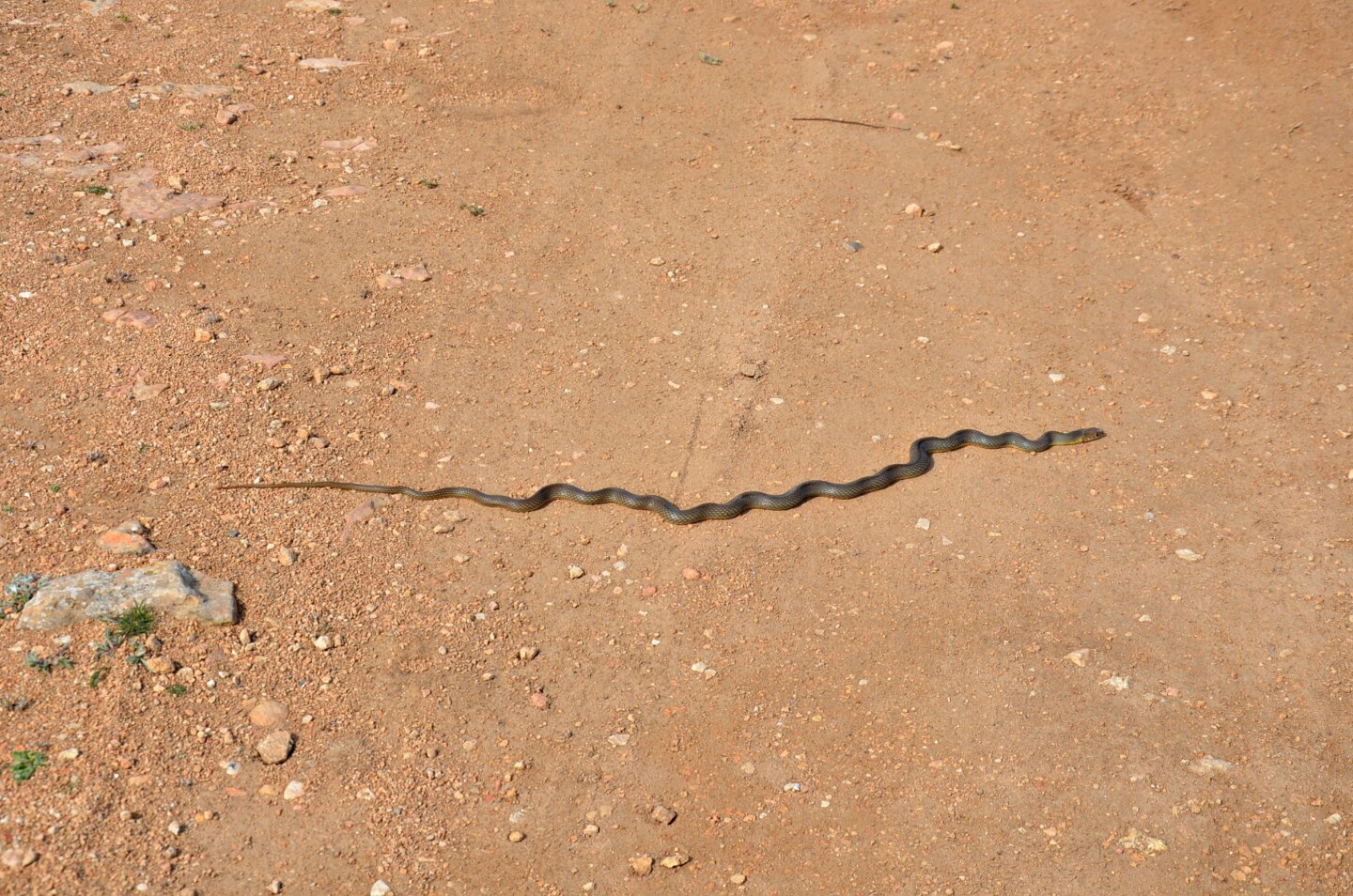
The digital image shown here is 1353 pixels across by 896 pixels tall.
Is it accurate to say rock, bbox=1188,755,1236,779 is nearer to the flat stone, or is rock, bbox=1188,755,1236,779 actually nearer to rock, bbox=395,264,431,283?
the flat stone

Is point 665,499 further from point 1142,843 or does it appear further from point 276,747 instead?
point 1142,843

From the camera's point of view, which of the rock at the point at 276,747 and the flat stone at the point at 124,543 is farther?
the flat stone at the point at 124,543

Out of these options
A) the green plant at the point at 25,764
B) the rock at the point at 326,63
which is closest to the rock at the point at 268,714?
the green plant at the point at 25,764

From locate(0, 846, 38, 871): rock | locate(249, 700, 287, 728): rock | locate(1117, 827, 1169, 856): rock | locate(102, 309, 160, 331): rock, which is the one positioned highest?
locate(0, 846, 38, 871): rock

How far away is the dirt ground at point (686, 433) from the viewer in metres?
5.30

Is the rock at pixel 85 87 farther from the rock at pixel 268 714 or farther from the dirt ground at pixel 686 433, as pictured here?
the rock at pixel 268 714

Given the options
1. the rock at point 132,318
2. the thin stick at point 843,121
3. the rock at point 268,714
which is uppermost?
the rock at point 268,714

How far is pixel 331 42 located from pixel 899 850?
33.3 ft

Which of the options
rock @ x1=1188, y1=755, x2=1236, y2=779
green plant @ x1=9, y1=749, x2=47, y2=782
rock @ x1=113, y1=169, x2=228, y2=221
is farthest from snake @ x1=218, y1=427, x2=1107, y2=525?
rock @ x1=113, y1=169, x2=228, y2=221

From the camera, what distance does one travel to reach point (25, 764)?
5.05 m

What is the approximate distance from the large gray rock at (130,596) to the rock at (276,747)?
2.62 ft

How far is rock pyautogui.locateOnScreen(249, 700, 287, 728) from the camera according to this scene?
5.50m

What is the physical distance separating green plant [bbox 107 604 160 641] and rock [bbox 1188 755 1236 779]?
5.29 m

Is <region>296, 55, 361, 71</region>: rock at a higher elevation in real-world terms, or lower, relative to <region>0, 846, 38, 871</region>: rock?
lower
